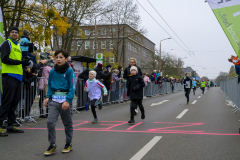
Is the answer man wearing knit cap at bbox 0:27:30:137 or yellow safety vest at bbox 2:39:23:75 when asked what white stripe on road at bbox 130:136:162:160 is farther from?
yellow safety vest at bbox 2:39:23:75

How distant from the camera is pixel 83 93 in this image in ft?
42.1

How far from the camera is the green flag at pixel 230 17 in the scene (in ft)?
19.0

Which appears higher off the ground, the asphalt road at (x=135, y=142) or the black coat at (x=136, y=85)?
the black coat at (x=136, y=85)

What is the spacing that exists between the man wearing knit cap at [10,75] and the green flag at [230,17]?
4.59 meters

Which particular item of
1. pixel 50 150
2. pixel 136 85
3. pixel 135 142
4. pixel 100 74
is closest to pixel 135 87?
pixel 136 85

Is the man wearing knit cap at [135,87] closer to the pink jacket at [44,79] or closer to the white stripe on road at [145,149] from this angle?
the white stripe on road at [145,149]

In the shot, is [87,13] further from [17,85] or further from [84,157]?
[84,157]

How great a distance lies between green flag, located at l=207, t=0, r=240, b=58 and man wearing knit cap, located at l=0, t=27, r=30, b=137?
4590 mm

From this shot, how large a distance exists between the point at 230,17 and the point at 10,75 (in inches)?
201

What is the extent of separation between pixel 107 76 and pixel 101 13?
1453 cm

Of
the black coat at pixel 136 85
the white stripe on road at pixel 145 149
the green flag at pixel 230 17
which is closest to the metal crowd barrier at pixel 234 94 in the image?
the black coat at pixel 136 85

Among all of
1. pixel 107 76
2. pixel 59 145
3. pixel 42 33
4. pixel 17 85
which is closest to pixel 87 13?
pixel 42 33

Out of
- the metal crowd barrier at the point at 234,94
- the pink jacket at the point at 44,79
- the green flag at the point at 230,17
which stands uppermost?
the green flag at the point at 230,17

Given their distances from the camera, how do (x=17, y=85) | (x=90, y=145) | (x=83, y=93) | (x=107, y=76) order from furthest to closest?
(x=107, y=76)
(x=83, y=93)
(x=17, y=85)
(x=90, y=145)
